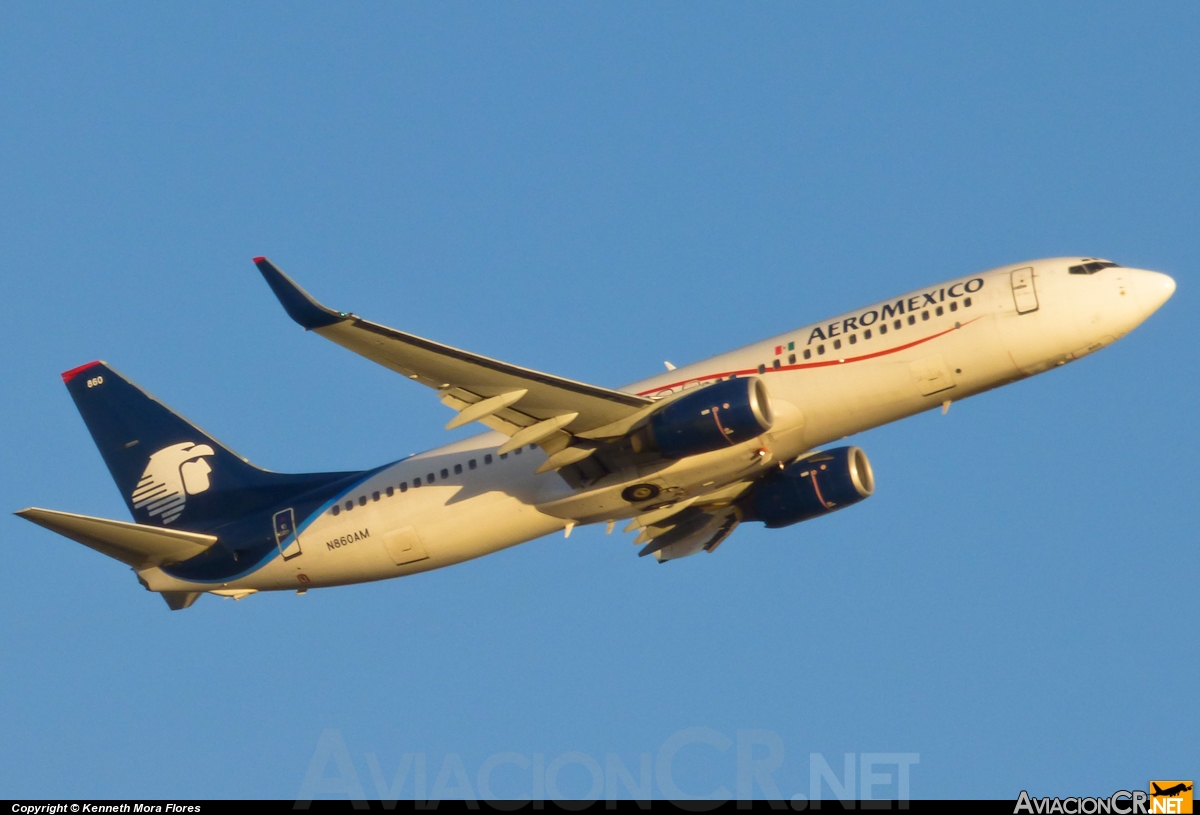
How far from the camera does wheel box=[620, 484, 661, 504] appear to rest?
130 feet

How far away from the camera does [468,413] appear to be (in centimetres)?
3647

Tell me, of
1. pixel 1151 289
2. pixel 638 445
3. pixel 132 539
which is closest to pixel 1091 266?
pixel 1151 289

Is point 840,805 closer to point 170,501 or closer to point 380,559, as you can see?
point 380,559

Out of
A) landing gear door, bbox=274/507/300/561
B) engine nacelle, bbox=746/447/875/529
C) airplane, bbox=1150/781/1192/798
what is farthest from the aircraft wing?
airplane, bbox=1150/781/1192/798

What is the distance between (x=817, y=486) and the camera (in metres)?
41.7

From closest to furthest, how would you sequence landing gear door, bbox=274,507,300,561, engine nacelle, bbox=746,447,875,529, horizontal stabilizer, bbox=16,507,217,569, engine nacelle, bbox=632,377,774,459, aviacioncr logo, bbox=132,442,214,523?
engine nacelle, bbox=632,377,774,459 < horizontal stabilizer, bbox=16,507,217,569 < engine nacelle, bbox=746,447,875,529 < landing gear door, bbox=274,507,300,561 < aviacioncr logo, bbox=132,442,214,523

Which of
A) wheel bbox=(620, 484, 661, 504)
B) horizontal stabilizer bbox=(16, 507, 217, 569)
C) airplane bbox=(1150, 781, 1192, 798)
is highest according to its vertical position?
wheel bbox=(620, 484, 661, 504)

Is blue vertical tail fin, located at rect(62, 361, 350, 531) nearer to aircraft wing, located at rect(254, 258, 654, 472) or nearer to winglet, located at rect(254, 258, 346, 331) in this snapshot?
aircraft wing, located at rect(254, 258, 654, 472)

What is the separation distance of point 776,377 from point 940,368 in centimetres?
439

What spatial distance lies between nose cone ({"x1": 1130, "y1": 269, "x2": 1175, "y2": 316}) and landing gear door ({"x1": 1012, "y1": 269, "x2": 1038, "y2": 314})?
2604 millimetres

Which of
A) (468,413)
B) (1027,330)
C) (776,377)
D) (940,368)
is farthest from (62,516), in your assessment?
(1027,330)

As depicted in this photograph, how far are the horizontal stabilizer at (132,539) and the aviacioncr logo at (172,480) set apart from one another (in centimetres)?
147

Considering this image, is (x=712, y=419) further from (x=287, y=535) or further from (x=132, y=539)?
(x=132, y=539)

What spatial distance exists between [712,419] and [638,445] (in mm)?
2506
